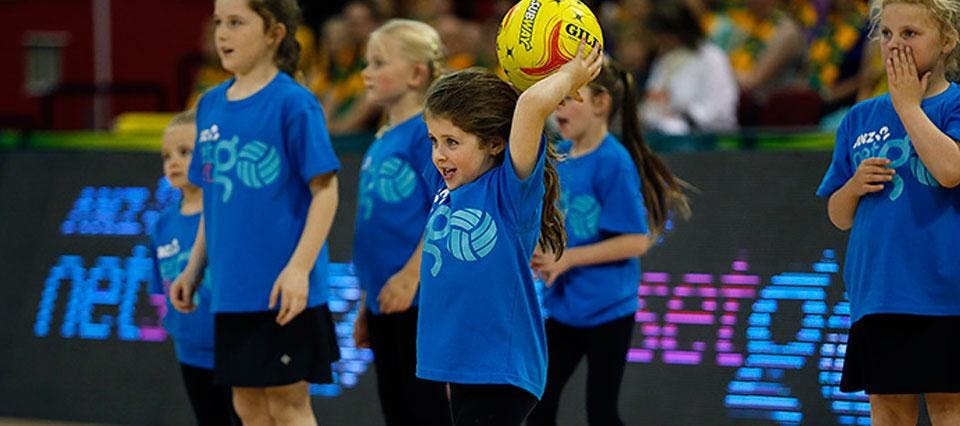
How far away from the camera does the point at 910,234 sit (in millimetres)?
4328

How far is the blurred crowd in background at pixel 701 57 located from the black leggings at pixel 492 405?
12.6 feet

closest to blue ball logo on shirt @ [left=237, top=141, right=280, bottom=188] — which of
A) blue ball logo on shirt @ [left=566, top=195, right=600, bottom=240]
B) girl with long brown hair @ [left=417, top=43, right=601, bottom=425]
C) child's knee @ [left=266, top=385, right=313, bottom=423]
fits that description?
child's knee @ [left=266, top=385, right=313, bottom=423]

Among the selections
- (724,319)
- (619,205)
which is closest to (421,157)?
(619,205)

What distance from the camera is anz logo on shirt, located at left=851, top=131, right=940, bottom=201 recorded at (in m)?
4.32

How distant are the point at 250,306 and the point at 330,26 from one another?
6.21m

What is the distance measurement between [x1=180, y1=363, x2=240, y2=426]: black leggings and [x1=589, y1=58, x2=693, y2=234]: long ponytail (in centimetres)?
174

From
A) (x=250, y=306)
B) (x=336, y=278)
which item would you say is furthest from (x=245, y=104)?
(x=336, y=278)

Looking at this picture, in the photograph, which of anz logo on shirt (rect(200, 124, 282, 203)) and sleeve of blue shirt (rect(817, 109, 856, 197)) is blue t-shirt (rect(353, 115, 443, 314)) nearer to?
anz logo on shirt (rect(200, 124, 282, 203))

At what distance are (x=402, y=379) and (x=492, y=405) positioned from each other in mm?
1368

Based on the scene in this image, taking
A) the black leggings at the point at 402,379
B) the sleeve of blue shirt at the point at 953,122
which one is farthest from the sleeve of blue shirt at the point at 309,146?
the sleeve of blue shirt at the point at 953,122

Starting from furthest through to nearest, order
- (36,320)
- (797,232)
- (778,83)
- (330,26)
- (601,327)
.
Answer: (330,26), (778,83), (36,320), (797,232), (601,327)

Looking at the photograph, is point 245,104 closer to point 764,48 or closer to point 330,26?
point 764,48

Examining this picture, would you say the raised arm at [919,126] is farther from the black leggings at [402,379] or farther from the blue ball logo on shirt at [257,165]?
the blue ball logo on shirt at [257,165]

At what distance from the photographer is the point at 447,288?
4.02 meters
